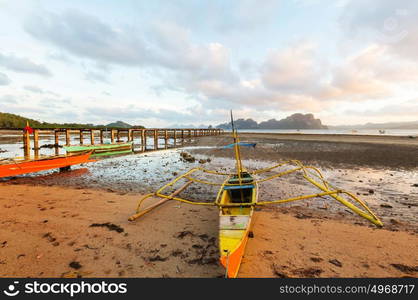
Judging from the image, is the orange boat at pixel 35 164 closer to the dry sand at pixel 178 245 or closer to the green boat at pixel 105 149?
the dry sand at pixel 178 245

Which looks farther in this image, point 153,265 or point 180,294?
point 153,265

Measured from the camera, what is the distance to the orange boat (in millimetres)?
9775

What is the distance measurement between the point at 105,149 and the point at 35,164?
10686 millimetres

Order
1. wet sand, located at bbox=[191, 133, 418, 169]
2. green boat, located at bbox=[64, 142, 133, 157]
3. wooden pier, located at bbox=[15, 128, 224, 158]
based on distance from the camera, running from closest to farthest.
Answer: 1. wet sand, located at bbox=[191, 133, 418, 169]
2. green boat, located at bbox=[64, 142, 133, 157]
3. wooden pier, located at bbox=[15, 128, 224, 158]

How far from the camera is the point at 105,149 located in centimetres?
2159

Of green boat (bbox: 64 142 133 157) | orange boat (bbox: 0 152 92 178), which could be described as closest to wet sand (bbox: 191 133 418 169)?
green boat (bbox: 64 142 133 157)

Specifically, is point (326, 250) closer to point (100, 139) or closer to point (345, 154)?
point (345, 154)

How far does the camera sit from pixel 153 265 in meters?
3.63

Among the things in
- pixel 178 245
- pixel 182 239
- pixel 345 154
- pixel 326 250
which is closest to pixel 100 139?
pixel 182 239

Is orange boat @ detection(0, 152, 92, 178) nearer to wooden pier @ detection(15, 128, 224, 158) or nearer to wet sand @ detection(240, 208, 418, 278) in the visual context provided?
wooden pier @ detection(15, 128, 224, 158)

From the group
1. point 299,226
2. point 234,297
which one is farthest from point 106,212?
point 299,226

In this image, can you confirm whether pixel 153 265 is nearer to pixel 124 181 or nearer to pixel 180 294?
pixel 180 294

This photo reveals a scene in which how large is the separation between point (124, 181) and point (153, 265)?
7487 millimetres

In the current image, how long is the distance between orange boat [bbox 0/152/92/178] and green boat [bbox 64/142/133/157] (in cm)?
619
